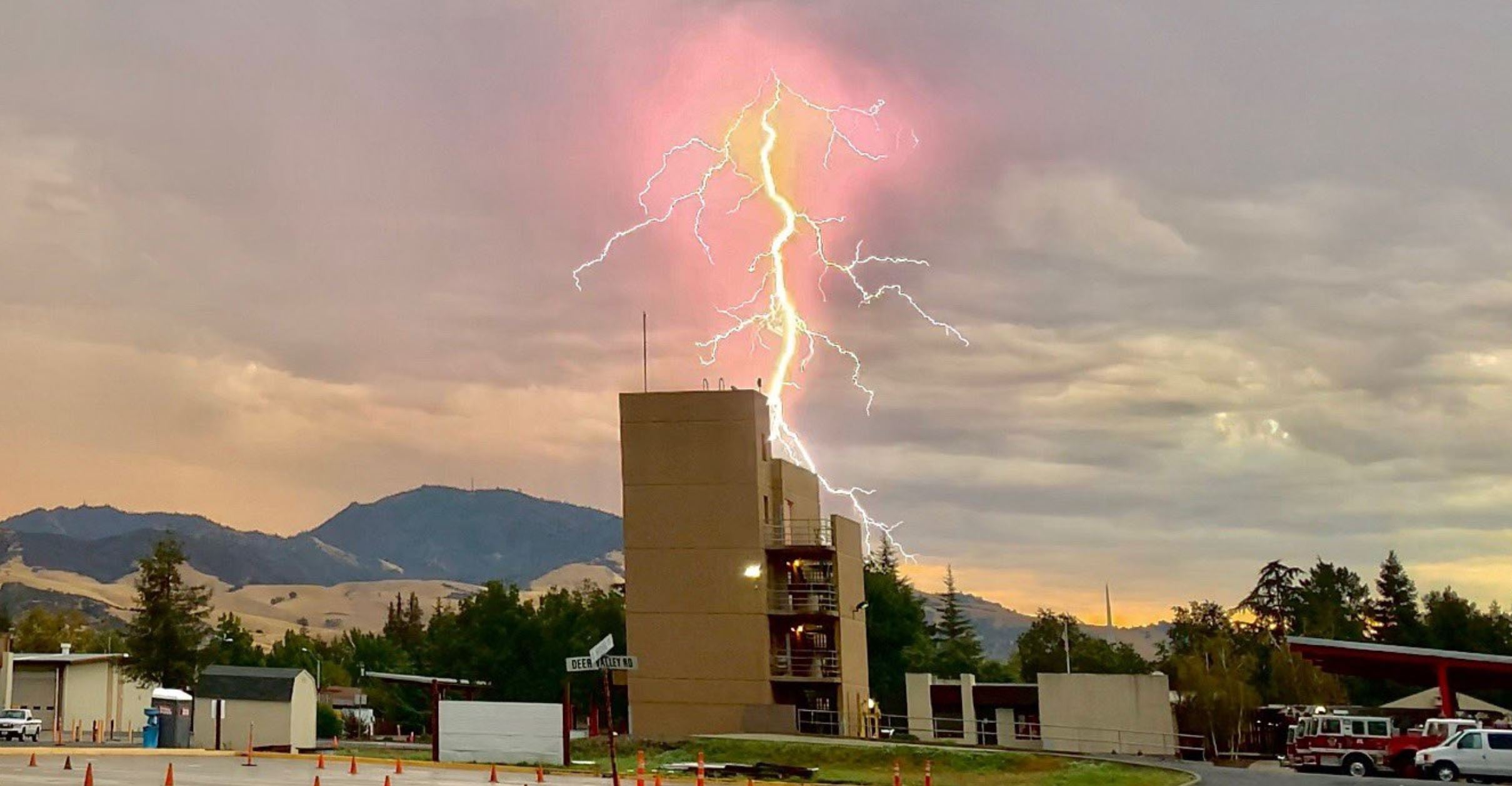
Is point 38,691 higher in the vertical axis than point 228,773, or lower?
→ higher

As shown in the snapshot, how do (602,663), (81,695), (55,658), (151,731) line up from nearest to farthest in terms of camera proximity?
(602,663), (151,731), (55,658), (81,695)

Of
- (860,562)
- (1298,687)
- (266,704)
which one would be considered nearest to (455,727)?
(266,704)

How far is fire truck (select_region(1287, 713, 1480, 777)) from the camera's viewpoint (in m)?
48.7

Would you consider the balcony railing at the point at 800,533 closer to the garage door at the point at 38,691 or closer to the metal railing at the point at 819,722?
the metal railing at the point at 819,722

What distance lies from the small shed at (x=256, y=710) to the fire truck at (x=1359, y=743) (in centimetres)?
3423

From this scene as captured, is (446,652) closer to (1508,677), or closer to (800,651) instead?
(800,651)

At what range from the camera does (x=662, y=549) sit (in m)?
69.2

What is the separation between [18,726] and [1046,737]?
129 feet

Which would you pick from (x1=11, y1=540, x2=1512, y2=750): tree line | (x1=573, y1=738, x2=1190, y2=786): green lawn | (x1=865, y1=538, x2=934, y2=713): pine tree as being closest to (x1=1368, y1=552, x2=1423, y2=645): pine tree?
(x1=11, y1=540, x2=1512, y2=750): tree line

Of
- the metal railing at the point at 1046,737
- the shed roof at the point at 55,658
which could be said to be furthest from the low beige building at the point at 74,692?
the metal railing at the point at 1046,737

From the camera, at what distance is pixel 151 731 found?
180 feet

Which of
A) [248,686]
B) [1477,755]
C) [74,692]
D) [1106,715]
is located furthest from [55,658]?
[1477,755]

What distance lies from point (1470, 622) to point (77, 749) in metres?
92.3

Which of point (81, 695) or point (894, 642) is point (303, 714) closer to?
point (81, 695)
